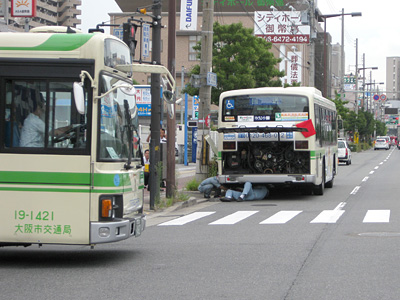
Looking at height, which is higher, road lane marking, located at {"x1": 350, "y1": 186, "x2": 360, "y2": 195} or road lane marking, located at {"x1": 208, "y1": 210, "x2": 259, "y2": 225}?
road lane marking, located at {"x1": 350, "y1": 186, "x2": 360, "y2": 195}

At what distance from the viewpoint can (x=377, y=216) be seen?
14.9 metres

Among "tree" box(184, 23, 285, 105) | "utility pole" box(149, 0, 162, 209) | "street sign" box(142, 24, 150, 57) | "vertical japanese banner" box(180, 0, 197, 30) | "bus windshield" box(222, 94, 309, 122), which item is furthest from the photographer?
"tree" box(184, 23, 285, 105)

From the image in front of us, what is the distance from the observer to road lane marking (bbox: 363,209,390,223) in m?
14.0

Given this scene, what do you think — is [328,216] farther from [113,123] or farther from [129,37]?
[113,123]

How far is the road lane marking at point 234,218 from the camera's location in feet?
47.0

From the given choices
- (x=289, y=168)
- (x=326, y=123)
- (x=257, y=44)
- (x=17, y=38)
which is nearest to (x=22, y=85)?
(x=17, y=38)

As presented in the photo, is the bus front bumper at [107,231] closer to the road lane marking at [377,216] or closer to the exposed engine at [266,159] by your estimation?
the road lane marking at [377,216]

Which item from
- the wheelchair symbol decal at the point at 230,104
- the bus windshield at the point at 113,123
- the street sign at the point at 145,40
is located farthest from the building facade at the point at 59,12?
the bus windshield at the point at 113,123

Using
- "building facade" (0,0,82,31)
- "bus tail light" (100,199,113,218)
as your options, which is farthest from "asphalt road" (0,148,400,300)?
"building facade" (0,0,82,31)

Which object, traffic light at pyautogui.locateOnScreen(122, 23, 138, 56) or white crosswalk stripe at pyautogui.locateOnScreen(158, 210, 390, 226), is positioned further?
white crosswalk stripe at pyautogui.locateOnScreen(158, 210, 390, 226)

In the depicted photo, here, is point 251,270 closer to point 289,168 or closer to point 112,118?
point 112,118

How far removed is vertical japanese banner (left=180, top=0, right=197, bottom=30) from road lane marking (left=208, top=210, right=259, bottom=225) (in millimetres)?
8558

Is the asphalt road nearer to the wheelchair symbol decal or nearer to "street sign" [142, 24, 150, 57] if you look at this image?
the wheelchair symbol decal

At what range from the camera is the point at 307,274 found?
8148 millimetres
